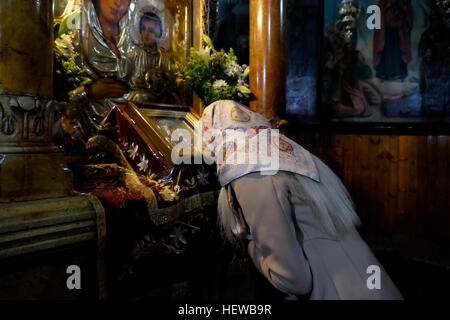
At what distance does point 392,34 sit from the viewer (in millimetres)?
5824

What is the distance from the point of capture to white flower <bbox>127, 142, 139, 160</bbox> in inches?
84.2

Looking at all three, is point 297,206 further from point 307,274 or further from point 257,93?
point 257,93

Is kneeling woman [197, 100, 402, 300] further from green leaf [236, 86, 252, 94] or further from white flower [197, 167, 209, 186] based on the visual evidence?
green leaf [236, 86, 252, 94]

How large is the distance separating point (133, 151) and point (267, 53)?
6.90 feet

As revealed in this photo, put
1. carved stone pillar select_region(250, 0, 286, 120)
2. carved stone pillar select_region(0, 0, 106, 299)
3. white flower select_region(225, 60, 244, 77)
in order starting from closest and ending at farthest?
carved stone pillar select_region(0, 0, 106, 299)
white flower select_region(225, 60, 244, 77)
carved stone pillar select_region(250, 0, 286, 120)

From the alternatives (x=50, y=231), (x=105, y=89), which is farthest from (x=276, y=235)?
(x=105, y=89)

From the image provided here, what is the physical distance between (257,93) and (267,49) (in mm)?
513

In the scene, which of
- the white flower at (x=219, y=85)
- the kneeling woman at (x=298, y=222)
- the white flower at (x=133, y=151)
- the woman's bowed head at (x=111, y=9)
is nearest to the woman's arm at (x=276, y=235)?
the kneeling woman at (x=298, y=222)

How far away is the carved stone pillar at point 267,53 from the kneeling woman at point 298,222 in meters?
2.03

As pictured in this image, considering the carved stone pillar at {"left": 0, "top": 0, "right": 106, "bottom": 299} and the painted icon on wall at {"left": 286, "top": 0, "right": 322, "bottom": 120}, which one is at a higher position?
the painted icon on wall at {"left": 286, "top": 0, "right": 322, "bottom": 120}

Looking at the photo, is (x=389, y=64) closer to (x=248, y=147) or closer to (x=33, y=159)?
(x=248, y=147)

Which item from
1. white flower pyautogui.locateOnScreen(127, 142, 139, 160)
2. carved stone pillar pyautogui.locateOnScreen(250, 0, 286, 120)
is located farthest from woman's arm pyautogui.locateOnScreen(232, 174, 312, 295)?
carved stone pillar pyautogui.locateOnScreen(250, 0, 286, 120)

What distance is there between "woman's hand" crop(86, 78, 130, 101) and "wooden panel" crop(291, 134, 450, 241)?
2883mm
